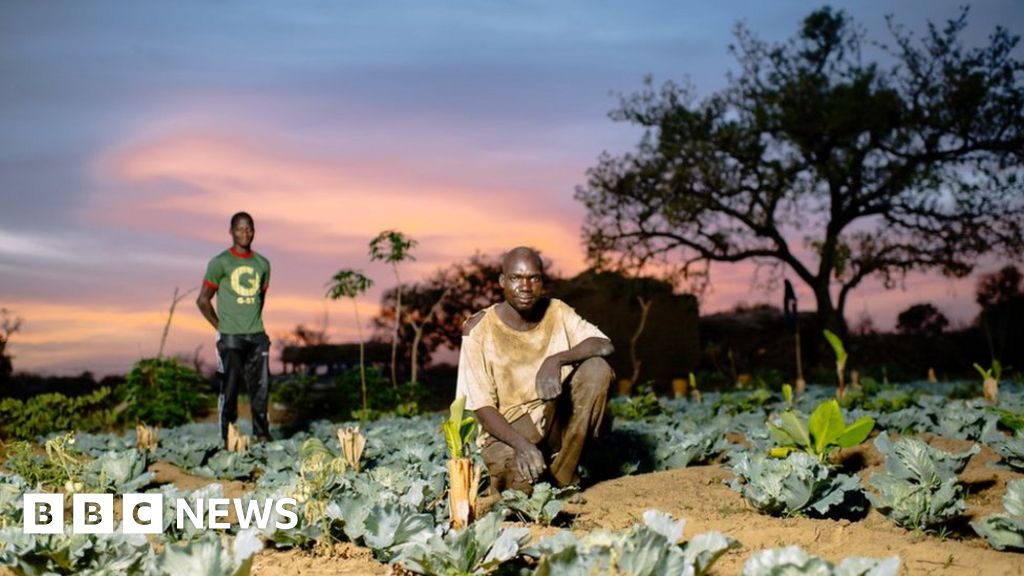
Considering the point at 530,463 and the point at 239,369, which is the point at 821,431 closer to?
the point at 530,463

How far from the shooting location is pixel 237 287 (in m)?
7.03

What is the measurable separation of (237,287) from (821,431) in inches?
181

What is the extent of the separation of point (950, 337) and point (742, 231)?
873 centimetres

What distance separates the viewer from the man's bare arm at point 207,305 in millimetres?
7043

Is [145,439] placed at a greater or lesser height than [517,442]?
lesser

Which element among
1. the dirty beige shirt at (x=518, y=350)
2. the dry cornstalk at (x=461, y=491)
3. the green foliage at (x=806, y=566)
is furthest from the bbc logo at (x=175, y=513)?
the green foliage at (x=806, y=566)

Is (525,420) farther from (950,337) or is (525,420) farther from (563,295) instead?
(950,337)

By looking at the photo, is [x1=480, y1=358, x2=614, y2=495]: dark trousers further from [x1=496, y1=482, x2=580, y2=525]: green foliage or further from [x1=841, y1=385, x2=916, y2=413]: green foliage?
[x1=841, y1=385, x2=916, y2=413]: green foliage

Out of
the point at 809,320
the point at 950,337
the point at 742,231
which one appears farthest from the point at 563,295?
the point at 950,337

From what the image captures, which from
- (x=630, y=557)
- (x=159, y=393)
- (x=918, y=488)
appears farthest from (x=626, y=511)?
(x=159, y=393)

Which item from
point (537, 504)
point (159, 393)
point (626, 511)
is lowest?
point (626, 511)

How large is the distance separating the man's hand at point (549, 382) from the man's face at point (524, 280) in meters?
0.33

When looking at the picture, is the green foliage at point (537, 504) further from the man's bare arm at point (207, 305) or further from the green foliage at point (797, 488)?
the man's bare arm at point (207, 305)

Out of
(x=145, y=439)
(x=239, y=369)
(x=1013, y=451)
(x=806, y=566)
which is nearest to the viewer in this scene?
(x=806, y=566)
